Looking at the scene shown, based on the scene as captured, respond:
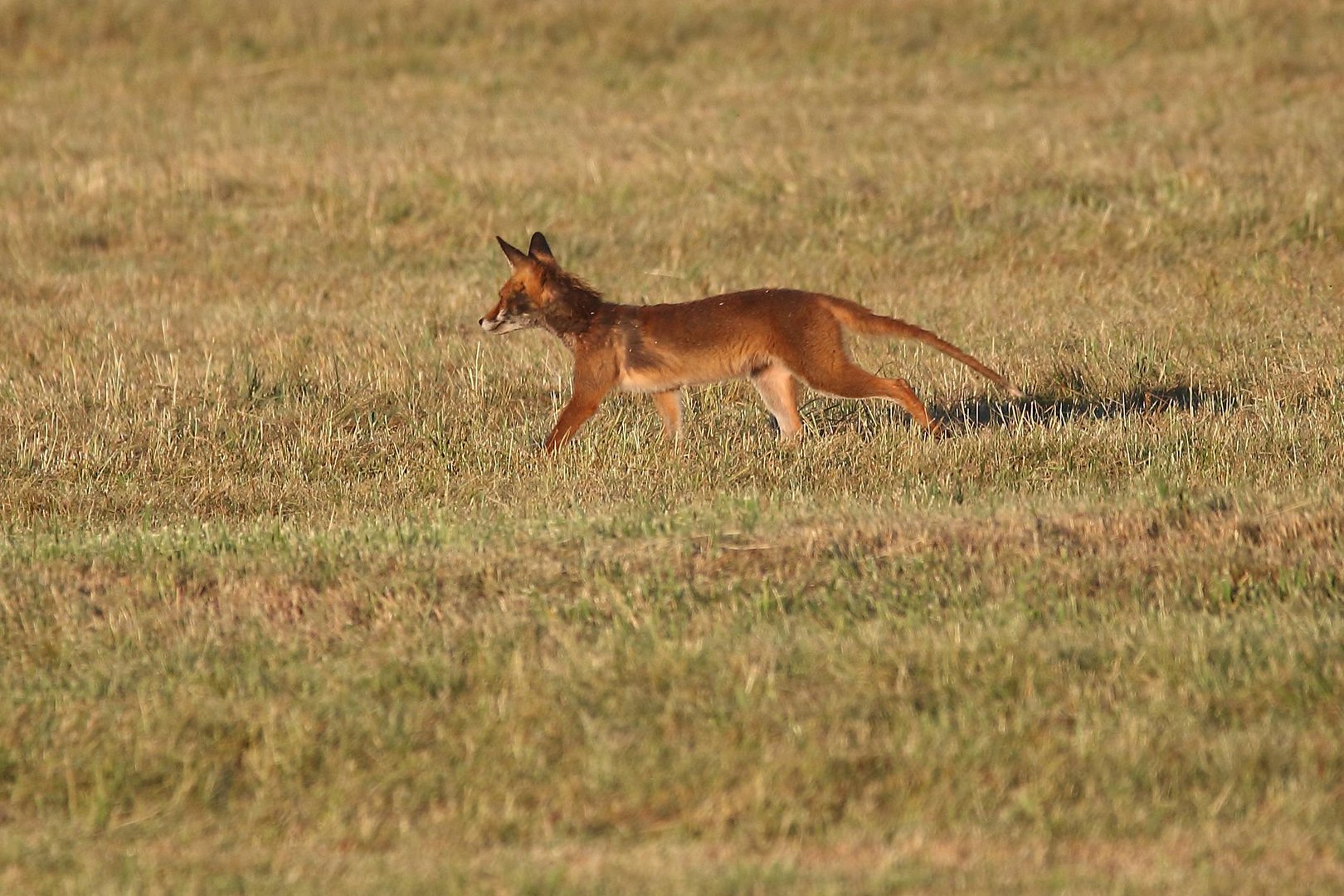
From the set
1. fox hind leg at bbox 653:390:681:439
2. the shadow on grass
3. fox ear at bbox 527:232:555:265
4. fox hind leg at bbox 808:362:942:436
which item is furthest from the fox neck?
the shadow on grass

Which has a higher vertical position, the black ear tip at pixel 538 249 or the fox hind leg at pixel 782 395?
the black ear tip at pixel 538 249

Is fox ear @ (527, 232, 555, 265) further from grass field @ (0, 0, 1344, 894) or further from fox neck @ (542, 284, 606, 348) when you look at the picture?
grass field @ (0, 0, 1344, 894)

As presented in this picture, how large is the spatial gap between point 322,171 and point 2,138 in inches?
166

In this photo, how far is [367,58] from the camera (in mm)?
23188

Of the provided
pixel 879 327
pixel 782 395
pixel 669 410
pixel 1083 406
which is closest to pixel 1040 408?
pixel 1083 406

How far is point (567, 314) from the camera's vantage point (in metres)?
8.91

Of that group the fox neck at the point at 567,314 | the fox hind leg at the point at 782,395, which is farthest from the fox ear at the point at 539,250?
the fox hind leg at the point at 782,395

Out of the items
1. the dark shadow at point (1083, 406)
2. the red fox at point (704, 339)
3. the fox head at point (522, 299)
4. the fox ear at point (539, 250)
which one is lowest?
the dark shadow at point (1083, 406)

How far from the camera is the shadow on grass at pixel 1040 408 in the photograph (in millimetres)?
9320

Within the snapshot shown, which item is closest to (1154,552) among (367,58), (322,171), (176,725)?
(176,725)

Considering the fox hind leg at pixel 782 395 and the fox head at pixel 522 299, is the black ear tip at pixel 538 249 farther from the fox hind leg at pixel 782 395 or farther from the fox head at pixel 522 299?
the fox hind leg at pixel 782 395

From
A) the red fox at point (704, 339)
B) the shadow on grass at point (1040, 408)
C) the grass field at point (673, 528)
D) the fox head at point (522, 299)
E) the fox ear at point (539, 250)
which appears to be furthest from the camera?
the shadow on grass at point (1040, 408)

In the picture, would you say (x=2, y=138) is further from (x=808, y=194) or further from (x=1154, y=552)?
(x=1154, y=552)

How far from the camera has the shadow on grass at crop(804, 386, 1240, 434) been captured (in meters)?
9.32
